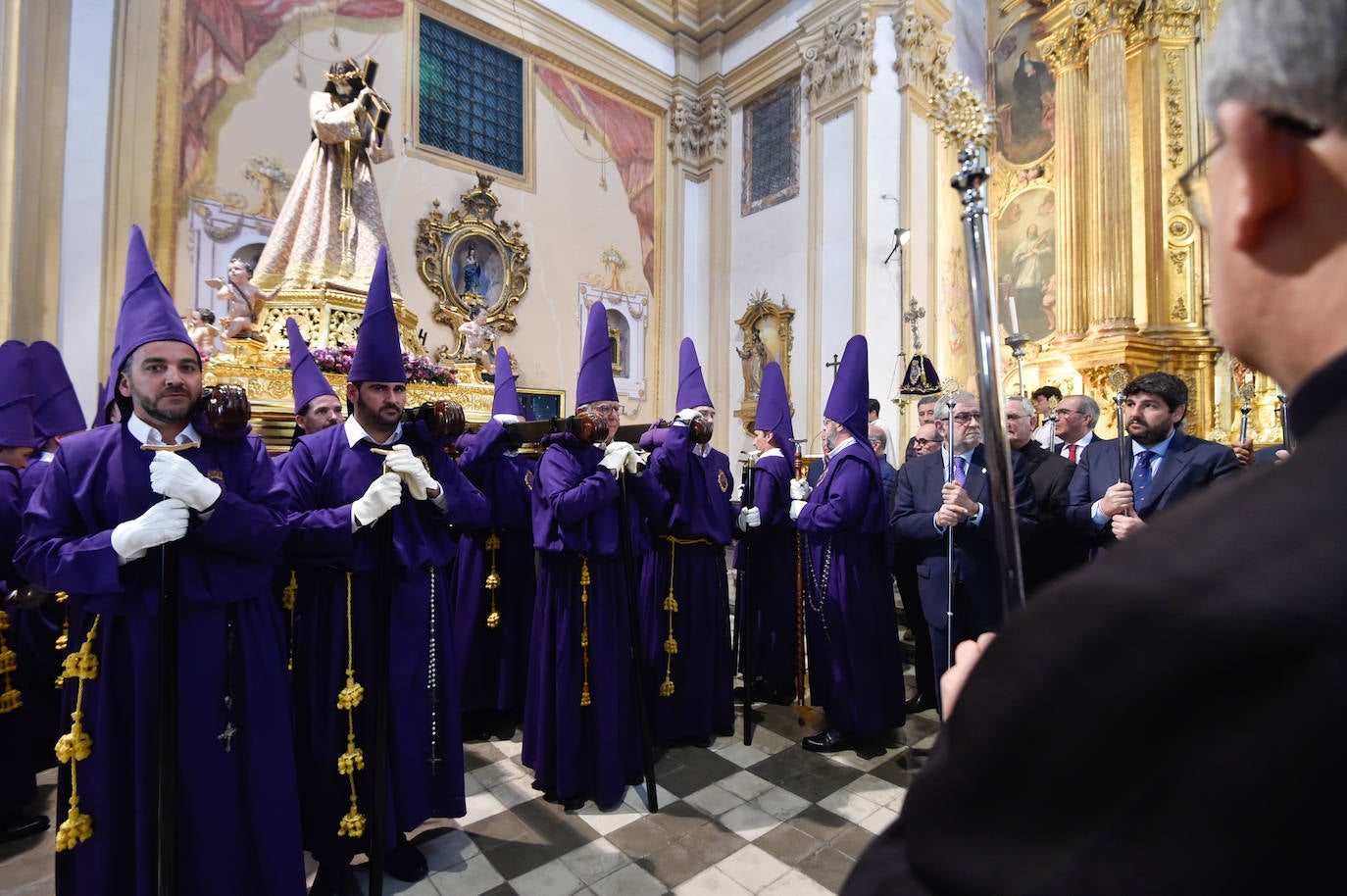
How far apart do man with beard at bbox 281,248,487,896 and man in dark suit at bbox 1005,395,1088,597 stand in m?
3.36

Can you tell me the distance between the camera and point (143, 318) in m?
2.18

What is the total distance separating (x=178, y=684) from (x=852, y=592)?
333 cm

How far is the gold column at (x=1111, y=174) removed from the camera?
9.82 metres

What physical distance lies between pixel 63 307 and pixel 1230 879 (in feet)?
28.9

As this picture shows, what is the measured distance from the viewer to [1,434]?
3283 millimetres

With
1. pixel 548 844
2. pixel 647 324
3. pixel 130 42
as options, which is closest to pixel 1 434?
pixel 548 844

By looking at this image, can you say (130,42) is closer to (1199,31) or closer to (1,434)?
(1,434)

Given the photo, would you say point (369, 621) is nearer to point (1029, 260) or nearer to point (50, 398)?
point (50, 398)

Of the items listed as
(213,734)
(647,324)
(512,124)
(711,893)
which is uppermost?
(512,124)

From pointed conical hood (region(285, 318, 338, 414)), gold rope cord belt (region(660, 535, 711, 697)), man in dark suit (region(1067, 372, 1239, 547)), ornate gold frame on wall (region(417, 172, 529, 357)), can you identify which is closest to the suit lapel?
man in dark suit (region(1067, 372, 1239, 547))

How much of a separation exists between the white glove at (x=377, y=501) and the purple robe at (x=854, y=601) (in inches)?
95.9

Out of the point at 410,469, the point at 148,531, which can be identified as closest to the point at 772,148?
the point at 410,469

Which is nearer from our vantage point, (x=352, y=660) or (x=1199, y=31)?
(x=352, y=660)

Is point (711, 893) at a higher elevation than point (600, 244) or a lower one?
lower
